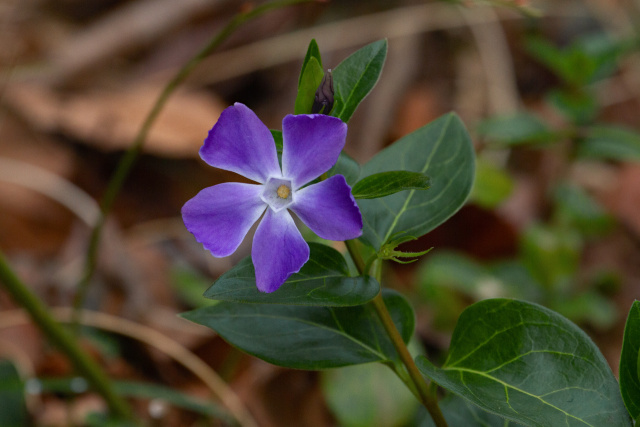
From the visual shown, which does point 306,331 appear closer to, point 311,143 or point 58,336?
point 311,143

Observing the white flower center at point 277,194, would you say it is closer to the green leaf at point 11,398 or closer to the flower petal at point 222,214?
the flower petal at point 222,214

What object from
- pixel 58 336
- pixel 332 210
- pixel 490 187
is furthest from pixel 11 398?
pixel 490 187

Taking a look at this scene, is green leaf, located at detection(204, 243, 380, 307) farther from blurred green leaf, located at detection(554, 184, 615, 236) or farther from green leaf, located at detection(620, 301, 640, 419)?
blurred green leaf, located at detection(554, 184, 615, 236)

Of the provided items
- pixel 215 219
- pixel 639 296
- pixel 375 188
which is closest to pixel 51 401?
pixel 215 219

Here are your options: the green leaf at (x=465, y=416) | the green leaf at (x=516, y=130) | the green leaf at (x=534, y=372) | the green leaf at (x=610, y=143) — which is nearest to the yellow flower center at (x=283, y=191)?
the green leaf at (x=534, y=372)

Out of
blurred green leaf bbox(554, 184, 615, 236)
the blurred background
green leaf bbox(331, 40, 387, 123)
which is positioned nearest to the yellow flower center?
green leaf bbox(331, 40, 387, 123)

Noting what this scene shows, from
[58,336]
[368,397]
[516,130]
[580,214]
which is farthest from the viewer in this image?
[580,214]
